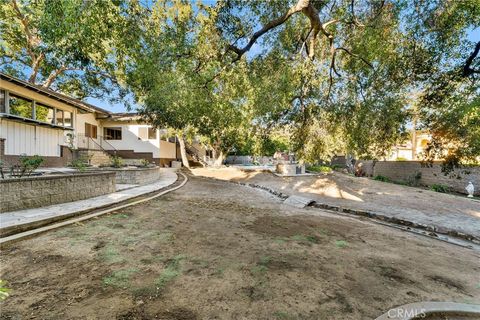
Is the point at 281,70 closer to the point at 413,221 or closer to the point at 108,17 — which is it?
the point at 108,17

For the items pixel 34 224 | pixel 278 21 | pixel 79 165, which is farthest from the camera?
pixel 79 165

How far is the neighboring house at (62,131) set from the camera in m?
12.2

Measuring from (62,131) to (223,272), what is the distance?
17410mm

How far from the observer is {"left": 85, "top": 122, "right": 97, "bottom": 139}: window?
2217 cm

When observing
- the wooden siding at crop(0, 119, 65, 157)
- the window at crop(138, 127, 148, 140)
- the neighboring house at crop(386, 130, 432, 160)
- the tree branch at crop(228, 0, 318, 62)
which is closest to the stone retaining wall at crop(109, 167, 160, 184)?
the wooden siding at crop(0, 119, 65, 157)

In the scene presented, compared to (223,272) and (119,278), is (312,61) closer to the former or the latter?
(223,272)

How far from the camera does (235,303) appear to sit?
9.80 ft

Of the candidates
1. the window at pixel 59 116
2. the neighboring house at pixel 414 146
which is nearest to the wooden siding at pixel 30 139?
the window at pixel 59 116

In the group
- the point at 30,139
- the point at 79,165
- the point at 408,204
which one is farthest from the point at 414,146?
the point at 30,139

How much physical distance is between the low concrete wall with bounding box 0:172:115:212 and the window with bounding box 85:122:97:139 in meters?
15.9

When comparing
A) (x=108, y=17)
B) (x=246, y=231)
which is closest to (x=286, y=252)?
(x=246, y=231)

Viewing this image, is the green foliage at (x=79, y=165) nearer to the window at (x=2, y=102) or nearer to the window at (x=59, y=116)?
the window at (x=59, y=116)

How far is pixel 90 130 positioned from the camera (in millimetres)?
22828

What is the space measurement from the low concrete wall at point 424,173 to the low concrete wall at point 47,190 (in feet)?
49.9
